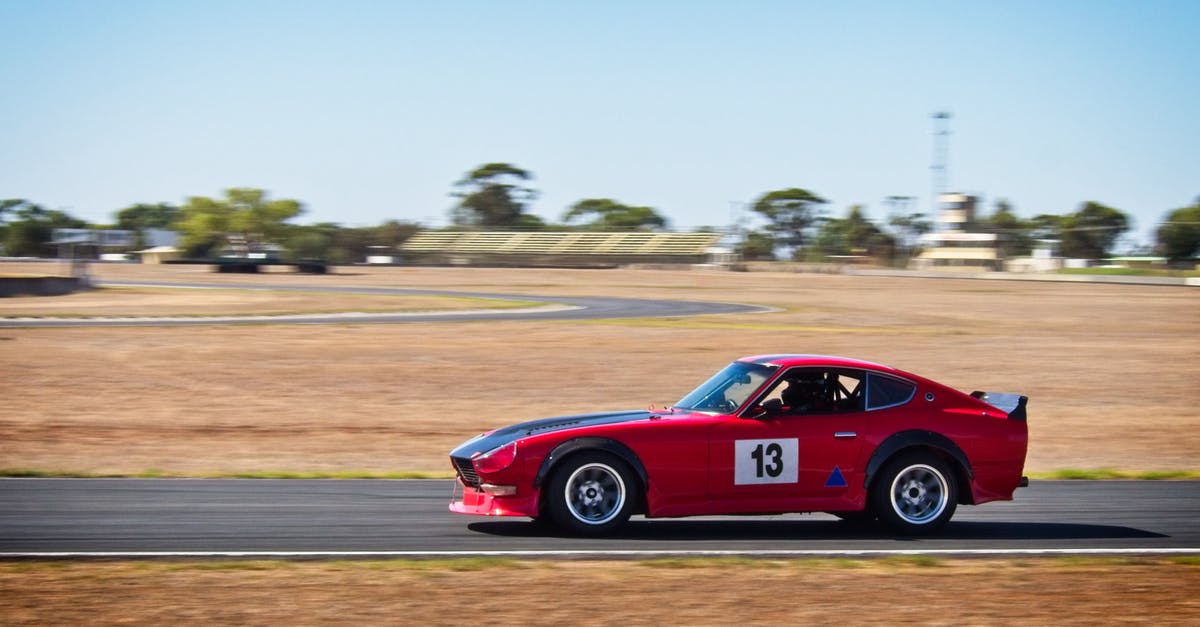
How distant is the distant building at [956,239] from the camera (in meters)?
134

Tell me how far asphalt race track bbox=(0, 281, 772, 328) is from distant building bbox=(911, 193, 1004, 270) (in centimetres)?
8524

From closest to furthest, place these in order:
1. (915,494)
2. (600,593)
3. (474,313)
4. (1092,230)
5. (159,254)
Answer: (600,593), (915,494), (474,313), (159,254), (1092,230)

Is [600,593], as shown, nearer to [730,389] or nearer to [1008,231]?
[730,389]

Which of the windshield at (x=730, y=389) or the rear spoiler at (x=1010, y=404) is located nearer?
the windshield at (x=730, y=389)

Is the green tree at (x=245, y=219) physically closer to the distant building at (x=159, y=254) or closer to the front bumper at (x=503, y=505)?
the distant building at (x=159, y=254)

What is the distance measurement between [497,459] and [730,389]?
6.05 ft

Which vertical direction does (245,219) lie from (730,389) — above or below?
above

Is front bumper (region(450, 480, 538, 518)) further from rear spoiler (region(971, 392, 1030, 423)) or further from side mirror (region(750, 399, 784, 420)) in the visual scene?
rear spoiler (region(971, 392, 1030, 423))

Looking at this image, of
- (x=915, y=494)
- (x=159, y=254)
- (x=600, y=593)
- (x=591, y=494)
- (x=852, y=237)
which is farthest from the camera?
(x=852, y=237)

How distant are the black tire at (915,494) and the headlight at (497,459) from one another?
2.62m

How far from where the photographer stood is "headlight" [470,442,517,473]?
346 inches

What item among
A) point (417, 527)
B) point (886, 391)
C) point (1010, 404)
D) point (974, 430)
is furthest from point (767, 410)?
point (417, 527)

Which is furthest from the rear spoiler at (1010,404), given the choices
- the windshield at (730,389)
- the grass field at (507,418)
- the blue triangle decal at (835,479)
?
the windshield at (730,389)

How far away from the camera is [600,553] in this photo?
8.45 metres
